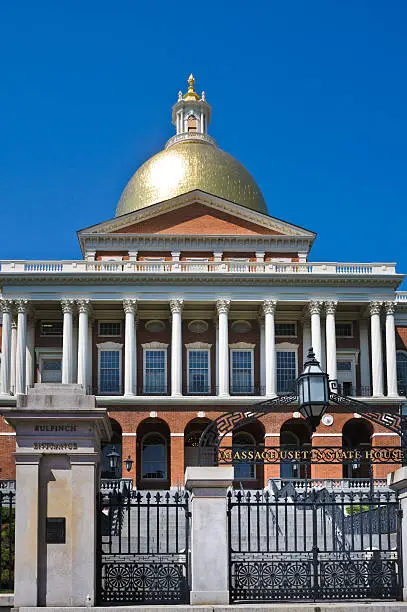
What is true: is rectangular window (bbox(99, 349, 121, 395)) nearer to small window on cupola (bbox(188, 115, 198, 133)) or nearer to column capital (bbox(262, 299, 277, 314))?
column capital (bbox(262, 299, 277, 314))

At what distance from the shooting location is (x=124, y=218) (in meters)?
67.9

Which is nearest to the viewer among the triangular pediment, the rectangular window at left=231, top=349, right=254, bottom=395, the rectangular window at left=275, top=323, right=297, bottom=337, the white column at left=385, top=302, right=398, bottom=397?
the white column at left=385, top=302, right=398, bottom=397

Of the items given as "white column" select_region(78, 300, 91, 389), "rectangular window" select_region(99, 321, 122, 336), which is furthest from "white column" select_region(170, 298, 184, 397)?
"white column" select_region(78, 300, 91, 389)

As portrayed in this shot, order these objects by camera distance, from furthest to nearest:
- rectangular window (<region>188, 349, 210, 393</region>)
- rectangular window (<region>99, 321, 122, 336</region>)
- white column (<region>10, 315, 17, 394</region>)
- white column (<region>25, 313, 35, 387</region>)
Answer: rectangular window (<region>99, 321, 122, 336</region>)
rectangular window (<region>188, 349, 210, 393</region>)
white column (<region>25, 313, 35, 387</region>)
white column (<region>10, 315, 17, 394</region>)

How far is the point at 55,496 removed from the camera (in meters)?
16.9

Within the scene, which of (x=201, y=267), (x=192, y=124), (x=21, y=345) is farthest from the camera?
(x=192, y=124)

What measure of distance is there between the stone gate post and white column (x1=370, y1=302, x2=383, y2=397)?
4735 cm

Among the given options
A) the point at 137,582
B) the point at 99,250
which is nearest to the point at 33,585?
the point at 137,582

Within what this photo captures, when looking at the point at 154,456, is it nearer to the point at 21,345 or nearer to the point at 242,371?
the point at 242,371

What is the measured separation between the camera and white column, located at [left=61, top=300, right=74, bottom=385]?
6297 centimetres

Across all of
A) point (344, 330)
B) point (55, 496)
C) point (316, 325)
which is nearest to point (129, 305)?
point (316, 325)

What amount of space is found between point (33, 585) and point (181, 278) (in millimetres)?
47391

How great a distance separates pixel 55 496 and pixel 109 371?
159ft

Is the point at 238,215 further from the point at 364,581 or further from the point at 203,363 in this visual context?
the point at 364,581
